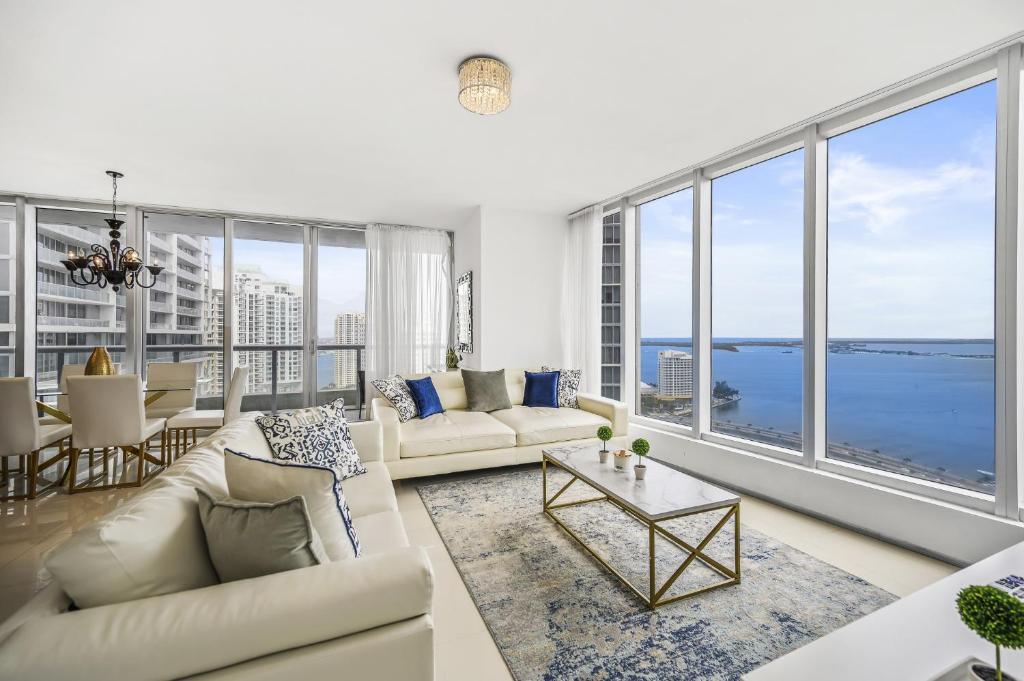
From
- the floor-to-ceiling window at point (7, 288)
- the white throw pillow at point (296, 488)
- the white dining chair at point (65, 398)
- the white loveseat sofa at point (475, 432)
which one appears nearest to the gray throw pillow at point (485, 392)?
the white loveseat sofa at point (475, 432)

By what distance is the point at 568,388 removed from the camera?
4.46 meters

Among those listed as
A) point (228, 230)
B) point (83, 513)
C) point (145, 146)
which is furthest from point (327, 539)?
point (228, 230)

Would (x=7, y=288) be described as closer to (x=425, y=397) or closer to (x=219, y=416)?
(x=219, y=416)

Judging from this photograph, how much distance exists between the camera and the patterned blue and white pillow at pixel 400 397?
383 centimetres

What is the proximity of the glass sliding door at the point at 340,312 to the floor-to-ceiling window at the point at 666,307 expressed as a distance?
356cm

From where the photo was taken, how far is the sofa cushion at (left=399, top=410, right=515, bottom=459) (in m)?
3.42

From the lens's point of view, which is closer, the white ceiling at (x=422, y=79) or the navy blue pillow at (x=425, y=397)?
the white ceiling at (x=422, y=79)

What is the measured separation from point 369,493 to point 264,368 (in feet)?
13.7

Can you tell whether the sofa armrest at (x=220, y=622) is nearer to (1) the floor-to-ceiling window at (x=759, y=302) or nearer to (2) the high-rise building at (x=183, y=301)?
(1) the floor-to-ceiling window at (x=759, y=302)

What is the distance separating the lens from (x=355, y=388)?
19.5 feet

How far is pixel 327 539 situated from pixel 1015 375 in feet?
10.8

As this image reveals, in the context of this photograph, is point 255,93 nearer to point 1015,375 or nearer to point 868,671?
point 868,671

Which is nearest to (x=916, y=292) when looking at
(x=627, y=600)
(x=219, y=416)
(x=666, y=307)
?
(x=666, y=307)

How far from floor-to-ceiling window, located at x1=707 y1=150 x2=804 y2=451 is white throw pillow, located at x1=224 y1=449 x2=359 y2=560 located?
3230 millimetres
